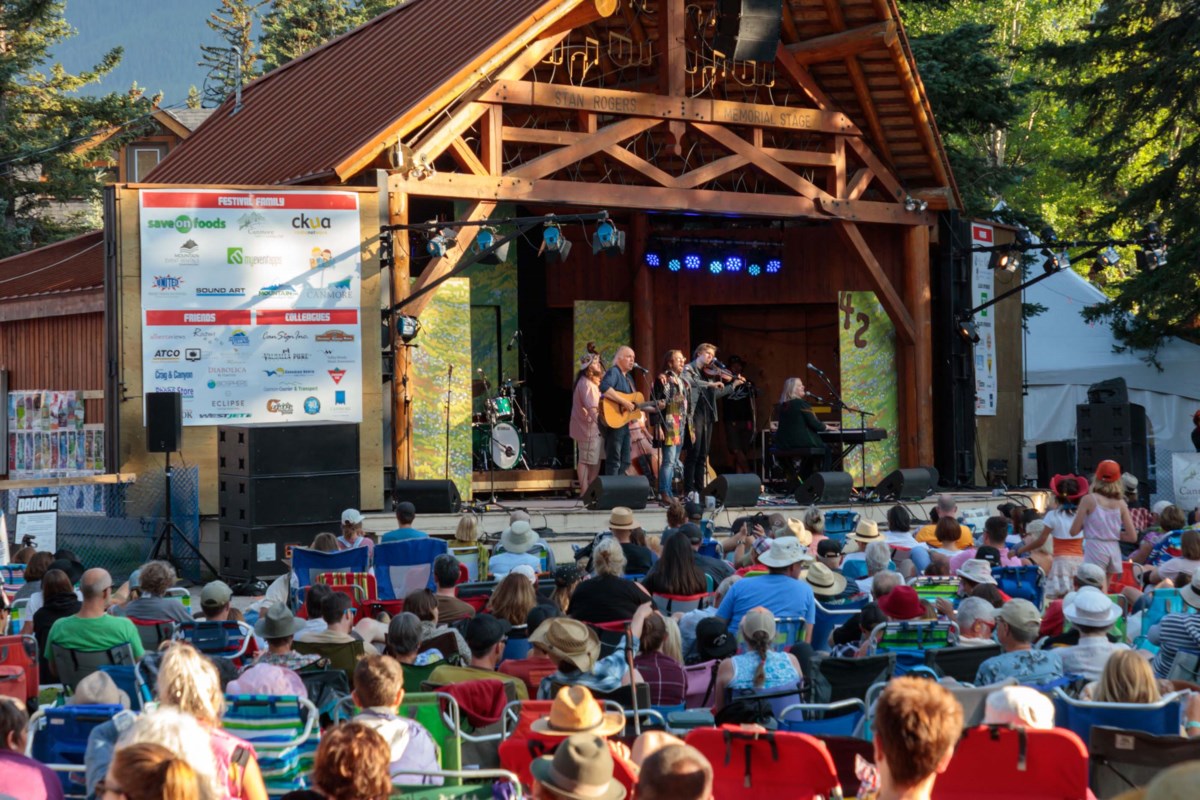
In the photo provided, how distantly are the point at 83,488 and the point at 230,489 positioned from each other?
286cm

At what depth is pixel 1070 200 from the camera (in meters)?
41.8

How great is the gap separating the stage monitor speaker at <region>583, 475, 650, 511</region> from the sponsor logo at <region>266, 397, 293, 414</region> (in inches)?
114

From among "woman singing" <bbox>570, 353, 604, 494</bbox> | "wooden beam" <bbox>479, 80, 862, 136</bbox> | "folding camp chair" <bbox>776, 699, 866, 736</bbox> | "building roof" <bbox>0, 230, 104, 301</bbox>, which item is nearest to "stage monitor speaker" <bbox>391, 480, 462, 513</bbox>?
"woman singing" <bbox>570, 353, 604, 494</bbox>

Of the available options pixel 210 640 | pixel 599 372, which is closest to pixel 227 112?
pixel 599 372

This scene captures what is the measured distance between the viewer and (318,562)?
33.3 ft

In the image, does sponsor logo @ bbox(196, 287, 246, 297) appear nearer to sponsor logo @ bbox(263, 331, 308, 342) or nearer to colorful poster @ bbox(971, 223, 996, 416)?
sponsor logo @ bbox(263, 331, 308, 342)

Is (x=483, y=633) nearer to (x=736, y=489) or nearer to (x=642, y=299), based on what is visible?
(x=736, y=489)

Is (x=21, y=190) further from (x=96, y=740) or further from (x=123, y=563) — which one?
(x=96, y=740)

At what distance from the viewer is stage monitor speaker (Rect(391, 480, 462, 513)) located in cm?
1456

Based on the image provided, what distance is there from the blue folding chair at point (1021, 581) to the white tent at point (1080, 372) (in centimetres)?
1592

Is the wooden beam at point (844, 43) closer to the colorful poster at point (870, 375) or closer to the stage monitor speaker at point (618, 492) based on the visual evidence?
the colorful poster at point (870, 375)

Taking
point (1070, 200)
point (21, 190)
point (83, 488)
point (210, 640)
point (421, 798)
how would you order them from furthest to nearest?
point (1070, 200), point (21, 190), point (83, 488), point (210, 640), point (421, 798)

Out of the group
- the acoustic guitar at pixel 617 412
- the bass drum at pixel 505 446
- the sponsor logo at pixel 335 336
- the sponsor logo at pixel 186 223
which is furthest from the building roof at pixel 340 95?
the bass drum at pixel 505 446

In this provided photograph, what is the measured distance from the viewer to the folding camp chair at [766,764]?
4715 millimetres
